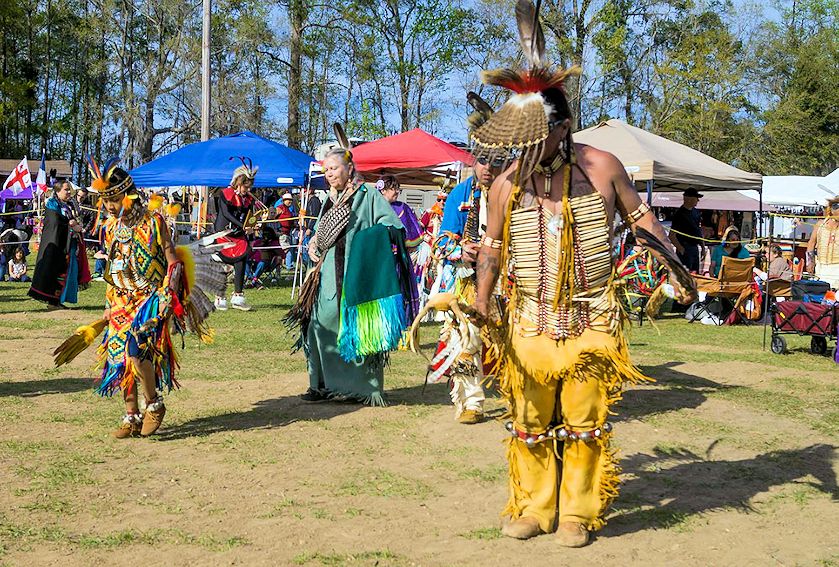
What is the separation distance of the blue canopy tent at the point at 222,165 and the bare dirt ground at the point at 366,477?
28.3ft

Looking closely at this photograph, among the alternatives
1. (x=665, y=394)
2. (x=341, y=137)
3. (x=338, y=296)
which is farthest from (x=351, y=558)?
(x=665, y=394)

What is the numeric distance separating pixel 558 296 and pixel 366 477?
1696 mm

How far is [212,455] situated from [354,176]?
2.32 metres

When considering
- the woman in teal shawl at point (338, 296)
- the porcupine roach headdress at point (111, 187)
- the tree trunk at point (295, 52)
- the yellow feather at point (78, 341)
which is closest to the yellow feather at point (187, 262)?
the porcupine roach headdress at point (111, 187)

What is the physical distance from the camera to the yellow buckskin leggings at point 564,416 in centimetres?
388

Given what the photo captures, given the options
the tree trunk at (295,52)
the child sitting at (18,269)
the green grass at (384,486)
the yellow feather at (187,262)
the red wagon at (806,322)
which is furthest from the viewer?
the tree trunk at (295,52)

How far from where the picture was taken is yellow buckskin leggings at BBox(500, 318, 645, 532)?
12.7 ft

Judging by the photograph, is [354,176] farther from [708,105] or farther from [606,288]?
[708,105]

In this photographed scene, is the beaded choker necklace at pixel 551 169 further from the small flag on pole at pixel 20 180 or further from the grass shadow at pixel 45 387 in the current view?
the small flag on pole at pixel 20 180

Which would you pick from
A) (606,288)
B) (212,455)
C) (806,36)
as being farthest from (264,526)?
(806,36)

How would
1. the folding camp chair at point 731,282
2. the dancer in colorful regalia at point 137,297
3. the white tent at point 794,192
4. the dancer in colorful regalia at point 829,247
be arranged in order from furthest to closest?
the white tent at point 794,192 < the folding camp chair at point 731,282 < the dancer in colorful regalia at point 829,247 < the dancer in colorful regalia at point 137,297

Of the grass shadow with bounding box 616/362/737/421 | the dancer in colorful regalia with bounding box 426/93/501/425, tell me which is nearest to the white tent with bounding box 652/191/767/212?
the grass shadow with bounding box 616/362/737/421

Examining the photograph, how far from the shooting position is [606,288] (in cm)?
396

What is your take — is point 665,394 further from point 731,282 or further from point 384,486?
point 731,282
